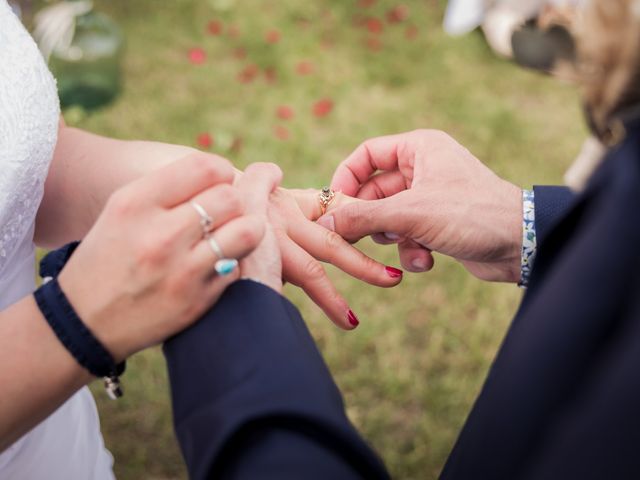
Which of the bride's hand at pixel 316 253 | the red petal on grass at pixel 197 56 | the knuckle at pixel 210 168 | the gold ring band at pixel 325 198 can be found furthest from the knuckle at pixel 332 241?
the red petal on grass at pixel 197 56

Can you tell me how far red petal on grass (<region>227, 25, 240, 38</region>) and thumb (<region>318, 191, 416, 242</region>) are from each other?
11.1ft

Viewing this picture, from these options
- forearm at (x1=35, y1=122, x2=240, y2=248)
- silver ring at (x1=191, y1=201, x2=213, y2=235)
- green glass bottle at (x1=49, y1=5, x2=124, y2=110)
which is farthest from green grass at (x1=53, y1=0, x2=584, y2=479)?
silver ring at (x1=191, y1=201, x2=213, y2=235)

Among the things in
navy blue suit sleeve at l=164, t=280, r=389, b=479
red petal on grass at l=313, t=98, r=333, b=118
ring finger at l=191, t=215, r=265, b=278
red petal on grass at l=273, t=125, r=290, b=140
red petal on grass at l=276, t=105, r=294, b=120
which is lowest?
red petal on grass at l=273, t=125, r=290, b=140

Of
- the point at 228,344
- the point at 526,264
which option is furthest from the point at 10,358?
the point at 526,264

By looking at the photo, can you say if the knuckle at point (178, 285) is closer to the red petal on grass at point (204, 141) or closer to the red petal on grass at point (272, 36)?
the red petal on grass at point (204, 141)

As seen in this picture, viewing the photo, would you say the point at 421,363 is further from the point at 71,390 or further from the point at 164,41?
the point at 164,41

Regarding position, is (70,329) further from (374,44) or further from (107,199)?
(374,44)

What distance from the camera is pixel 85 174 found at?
158 cm

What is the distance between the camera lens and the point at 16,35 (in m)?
1.40

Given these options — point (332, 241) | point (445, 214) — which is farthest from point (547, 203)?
point (332, 241)

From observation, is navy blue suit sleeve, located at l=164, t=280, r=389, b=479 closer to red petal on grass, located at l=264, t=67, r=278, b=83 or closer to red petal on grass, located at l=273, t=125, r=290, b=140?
red petal on grass, located at l=273, t=125, r=290, b=140

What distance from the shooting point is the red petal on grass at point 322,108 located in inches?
166

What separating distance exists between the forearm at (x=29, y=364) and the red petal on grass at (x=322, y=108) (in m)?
3.31

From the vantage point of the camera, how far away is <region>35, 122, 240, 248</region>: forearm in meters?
1.56
